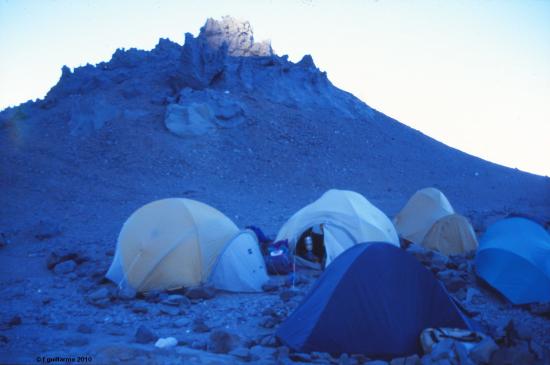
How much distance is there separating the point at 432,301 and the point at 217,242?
5075mm

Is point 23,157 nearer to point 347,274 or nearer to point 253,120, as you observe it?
point 253,120

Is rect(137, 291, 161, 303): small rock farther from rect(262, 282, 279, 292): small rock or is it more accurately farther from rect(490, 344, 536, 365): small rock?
rect(490, 344, 536, 365): small rock

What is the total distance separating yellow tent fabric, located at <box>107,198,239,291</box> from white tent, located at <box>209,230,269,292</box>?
0.60 feet

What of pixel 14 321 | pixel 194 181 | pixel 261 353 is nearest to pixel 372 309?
pixel 261 353

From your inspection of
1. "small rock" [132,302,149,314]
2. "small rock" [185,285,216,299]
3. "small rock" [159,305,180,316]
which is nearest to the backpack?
"small rock" [185,285,216,299]

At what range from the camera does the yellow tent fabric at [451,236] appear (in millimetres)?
14703

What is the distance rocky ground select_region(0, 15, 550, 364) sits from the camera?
7.77 m

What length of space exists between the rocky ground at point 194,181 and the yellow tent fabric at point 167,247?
50cm

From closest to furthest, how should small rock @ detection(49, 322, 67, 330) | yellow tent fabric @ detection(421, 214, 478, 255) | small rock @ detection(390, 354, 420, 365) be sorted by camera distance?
small rock @ detection(390, 354, 420, 365) < small rock @ detection(49, 322, 67, 330) < yellow tent fabric @ detection(421, 214, 478, 255)

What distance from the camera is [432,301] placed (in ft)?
23.6

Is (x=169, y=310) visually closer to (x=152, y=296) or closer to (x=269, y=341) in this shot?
(x=152, y=296)

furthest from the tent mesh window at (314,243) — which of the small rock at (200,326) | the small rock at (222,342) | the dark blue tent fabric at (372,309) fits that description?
the small rock at (222,342)

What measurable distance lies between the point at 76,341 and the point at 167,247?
363cm

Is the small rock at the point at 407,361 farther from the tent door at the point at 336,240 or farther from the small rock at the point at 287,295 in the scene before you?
the tent door at the point at 336,240
